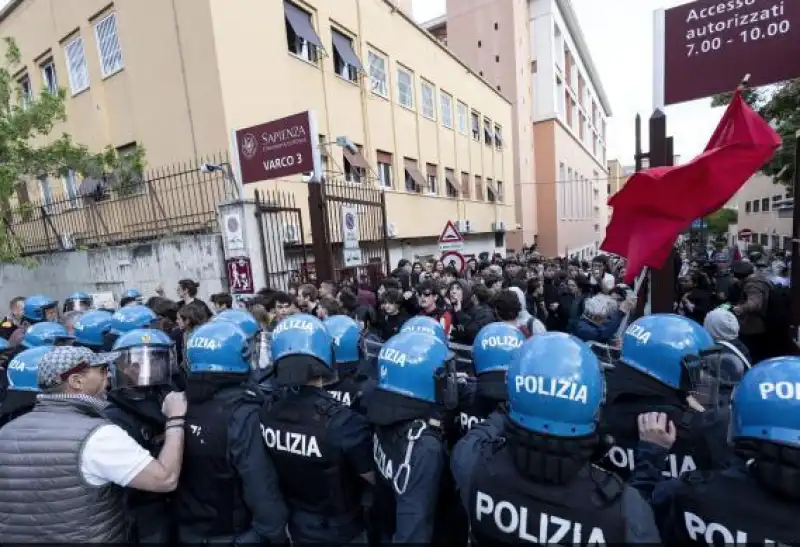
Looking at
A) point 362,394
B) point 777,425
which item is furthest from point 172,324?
point 777,425

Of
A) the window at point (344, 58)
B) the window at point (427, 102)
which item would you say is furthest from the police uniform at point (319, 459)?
the window at point (427, 102)

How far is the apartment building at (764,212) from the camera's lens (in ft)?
81.0

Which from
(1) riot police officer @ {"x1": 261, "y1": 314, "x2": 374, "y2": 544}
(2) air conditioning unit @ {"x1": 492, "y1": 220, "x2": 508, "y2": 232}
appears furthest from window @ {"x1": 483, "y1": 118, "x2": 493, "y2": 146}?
(1) riot police officer @ {"x1": 261, "y1": 314, "x2": 374, "y2": 544}

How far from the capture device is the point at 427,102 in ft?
56.3

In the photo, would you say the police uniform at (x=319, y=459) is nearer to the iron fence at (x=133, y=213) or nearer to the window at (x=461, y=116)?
the iron fence at (x=133, y=213)

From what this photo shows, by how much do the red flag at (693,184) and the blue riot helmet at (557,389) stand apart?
220 cm

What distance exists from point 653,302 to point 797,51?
2.05 meters

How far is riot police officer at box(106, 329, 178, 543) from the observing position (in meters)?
2.40

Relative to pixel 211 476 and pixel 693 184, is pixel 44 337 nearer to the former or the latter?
pixel 211 476

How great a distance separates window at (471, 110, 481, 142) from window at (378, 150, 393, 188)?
7806mm

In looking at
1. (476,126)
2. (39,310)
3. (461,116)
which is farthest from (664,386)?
(476,126)

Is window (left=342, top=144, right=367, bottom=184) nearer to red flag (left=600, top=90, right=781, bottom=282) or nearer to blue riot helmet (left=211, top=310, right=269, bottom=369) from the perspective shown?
blue riot helmet (left=211, top=310, right=269, bottom=369)

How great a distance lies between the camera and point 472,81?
20.5 metres

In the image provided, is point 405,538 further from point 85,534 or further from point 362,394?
point 85,534
